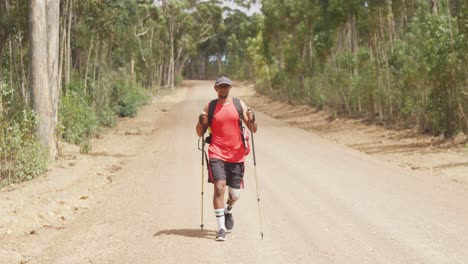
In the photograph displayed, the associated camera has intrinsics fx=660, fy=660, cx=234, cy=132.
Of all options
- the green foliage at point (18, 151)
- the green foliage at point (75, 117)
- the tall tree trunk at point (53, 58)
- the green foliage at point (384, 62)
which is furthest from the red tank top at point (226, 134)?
the green foliage at point (75, 117)

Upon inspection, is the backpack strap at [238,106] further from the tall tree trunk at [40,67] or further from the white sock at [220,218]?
the tall tree trunk at [40,67]

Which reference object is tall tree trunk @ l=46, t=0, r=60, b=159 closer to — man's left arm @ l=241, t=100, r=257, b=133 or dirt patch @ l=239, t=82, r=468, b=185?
dirt patch @ l=239, t=82, r=468, b=185

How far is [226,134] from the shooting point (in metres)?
7.27

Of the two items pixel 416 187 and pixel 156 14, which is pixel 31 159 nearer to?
pixel 416 187

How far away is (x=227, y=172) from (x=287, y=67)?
1239 inches

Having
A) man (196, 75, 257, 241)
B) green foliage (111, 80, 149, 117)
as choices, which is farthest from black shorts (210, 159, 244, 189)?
green foliage (111, 80, 149, 117)

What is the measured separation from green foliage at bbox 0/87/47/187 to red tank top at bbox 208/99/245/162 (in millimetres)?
6266

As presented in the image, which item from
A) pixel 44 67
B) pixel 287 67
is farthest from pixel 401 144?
pixel 287 67

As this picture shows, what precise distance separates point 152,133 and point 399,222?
16483mm

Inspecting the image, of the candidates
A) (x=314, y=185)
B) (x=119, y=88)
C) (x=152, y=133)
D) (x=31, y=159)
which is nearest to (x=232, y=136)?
(x=314, y=185)

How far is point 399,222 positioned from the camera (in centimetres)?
817

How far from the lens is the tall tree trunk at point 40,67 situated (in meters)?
14.1

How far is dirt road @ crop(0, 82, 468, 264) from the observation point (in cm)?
688

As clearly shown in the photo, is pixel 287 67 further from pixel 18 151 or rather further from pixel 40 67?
pixel 18 151
